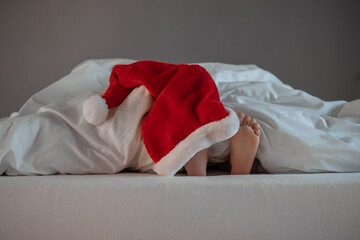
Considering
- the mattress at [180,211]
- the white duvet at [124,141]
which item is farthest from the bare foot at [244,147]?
the mattress at [180,211]

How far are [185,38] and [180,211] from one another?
181 cm

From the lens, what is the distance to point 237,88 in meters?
1.24

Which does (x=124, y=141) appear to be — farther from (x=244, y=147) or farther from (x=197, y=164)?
(x=244, y=147)

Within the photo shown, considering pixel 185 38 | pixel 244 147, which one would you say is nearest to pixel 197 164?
pixel 244 147

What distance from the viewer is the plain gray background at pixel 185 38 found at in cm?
219

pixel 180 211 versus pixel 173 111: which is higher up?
pixel 173 111

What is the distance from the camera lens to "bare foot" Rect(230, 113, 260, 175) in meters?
0.81

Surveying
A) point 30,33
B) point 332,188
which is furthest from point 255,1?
point 332,188

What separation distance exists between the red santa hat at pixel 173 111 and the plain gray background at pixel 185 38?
1.37 meters

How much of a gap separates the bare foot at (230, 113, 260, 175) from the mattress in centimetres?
17

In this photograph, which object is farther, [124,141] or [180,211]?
[124,141]

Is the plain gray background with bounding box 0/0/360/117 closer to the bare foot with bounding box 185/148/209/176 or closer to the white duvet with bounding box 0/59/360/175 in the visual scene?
the white duvet with bounding box 0/59/360/175

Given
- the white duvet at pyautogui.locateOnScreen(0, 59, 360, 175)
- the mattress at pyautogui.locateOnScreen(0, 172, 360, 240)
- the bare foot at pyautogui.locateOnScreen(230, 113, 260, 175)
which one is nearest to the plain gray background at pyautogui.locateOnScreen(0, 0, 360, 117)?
the white duvet at pyautogui.locateOnScreen(0, 59, 360, 175)

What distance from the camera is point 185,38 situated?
7.45 feet
